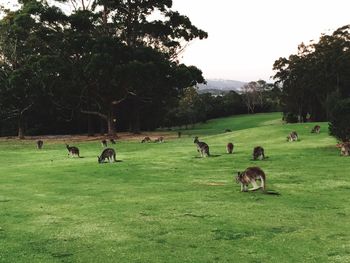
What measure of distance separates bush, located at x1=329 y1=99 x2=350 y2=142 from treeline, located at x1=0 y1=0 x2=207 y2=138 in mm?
25197

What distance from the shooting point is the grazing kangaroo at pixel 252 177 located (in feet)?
53.6

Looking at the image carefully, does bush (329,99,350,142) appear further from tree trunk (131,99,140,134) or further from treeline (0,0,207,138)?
tree trunk (131,99,140,134)

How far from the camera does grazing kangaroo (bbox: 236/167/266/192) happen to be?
16.3m

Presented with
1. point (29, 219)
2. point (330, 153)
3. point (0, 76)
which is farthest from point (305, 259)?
point (0, 76)

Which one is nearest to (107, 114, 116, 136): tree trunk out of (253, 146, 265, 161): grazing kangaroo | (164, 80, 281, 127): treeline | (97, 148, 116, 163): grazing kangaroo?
(164, 80, 281, 127): treeline

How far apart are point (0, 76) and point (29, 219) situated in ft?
169

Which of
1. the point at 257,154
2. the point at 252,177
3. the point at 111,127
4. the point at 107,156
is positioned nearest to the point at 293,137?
the point at 257,154

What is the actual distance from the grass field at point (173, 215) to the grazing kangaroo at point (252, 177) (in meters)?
0.35

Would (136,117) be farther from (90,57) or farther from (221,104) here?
(221,104)

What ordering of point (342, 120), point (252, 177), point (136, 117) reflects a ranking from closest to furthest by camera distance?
point (252, 177) → point (342, 120) → point (136, 117)

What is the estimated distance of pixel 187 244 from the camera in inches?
399

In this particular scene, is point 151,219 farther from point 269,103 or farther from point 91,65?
point 269,103

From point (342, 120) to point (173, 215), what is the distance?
19897 mm

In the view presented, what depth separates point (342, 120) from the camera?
29.6 metres
